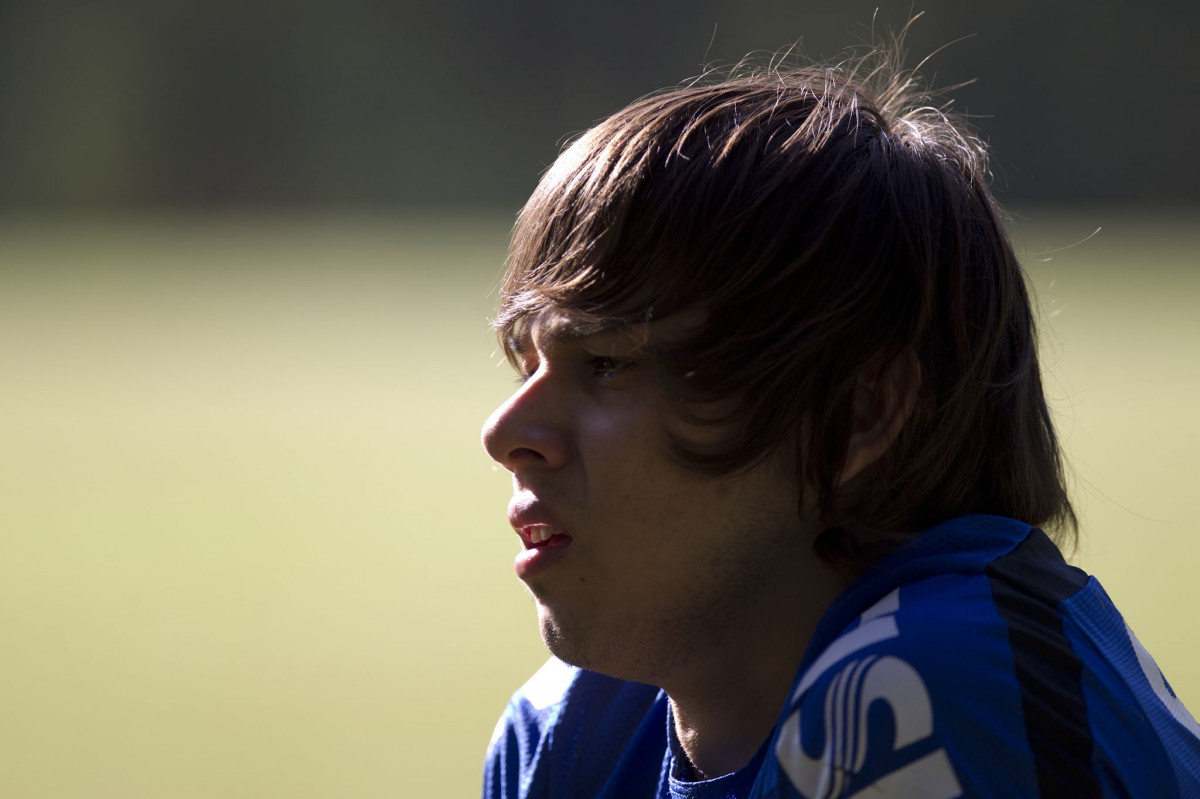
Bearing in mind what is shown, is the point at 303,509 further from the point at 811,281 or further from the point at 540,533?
the point at 811,281

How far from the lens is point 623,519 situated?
111 centimetres

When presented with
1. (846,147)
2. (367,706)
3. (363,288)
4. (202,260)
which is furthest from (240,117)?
(846,147)

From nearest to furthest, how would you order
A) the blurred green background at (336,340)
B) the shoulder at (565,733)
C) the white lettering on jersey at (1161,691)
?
the white lettering on jersey at (1161,691) → the shoulder at (565,733) → the blurred green background at (336,340)

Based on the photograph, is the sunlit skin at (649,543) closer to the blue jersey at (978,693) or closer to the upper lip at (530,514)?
the upper lip at (530,514)

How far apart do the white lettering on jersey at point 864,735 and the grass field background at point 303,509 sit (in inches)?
48.8

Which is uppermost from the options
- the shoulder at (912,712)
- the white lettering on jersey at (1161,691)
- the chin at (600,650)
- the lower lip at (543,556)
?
the lower lip at (543,556)

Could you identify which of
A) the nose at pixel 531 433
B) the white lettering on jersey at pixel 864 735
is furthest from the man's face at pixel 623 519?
the white lettering on jersey at pixel 864 735

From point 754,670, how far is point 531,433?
1.03 feet

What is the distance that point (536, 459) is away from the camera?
3.69 ft

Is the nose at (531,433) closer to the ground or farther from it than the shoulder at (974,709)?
farther from it

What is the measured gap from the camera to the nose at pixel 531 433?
44.0 inches

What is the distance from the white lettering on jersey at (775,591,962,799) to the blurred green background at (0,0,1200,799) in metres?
0.78

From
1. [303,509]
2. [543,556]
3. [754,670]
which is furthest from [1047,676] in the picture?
[303,509]

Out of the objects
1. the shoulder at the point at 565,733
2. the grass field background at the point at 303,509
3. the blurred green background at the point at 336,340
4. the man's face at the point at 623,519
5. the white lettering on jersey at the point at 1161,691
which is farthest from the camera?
the blurred green background at the point at 336,340
